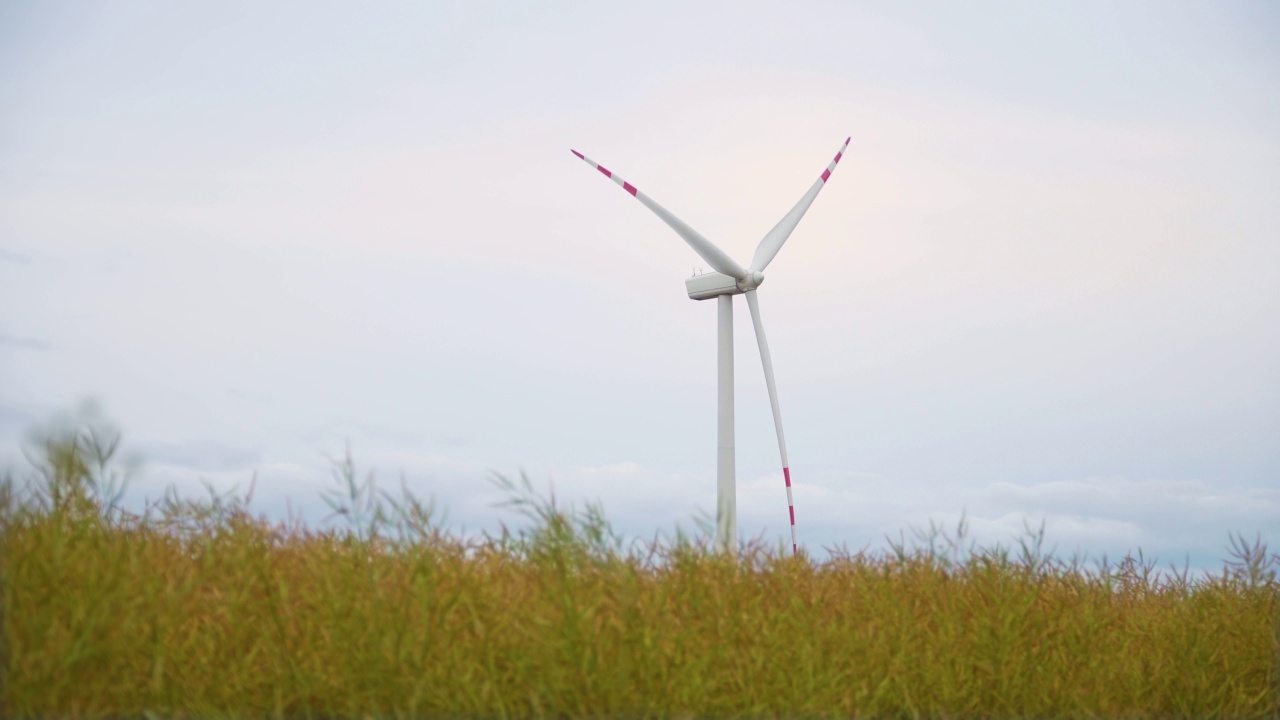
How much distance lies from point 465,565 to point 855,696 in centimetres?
305

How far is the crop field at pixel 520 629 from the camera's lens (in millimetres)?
6988

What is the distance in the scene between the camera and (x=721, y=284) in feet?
65.5

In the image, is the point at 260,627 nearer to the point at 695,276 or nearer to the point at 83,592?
the point at 83,592

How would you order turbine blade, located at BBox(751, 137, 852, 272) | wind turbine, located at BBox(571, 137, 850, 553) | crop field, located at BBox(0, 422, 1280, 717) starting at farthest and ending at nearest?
turbine blade, located at BBox(751, 137, 852, 272), wind turbine, located at BBox(571, 137, 850, 553), crop field, located at BBox(0, 422, 1280, 717)

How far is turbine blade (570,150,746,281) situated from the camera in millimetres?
19844

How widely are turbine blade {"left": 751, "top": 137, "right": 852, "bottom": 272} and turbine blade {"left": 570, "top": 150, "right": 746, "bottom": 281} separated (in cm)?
74

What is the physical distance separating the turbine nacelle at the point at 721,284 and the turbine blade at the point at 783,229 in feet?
1.57

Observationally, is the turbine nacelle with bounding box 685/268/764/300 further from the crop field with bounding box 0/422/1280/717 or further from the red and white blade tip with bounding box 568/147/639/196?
the crop field with bounding box 0/422/1280/717

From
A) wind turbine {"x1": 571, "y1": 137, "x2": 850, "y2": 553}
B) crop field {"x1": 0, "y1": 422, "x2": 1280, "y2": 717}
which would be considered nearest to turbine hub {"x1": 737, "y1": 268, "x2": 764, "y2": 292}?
wind turbine {"x1": 571, "y1": 137, "x2": 850, "y2": 553}

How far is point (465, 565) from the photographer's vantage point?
27.4ft

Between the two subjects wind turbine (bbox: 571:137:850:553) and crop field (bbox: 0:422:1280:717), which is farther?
wind turbine (bbox: 571:137:850:553)

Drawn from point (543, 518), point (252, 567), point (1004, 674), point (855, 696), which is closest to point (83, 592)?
point (252, 567)

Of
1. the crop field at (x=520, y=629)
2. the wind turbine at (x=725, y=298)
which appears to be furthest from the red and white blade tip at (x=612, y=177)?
the crop field at (x=520, y=629)

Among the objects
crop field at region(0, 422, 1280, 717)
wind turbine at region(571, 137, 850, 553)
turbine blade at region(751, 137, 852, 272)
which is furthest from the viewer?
turbine blade at region(751, 137, 852, 272)
